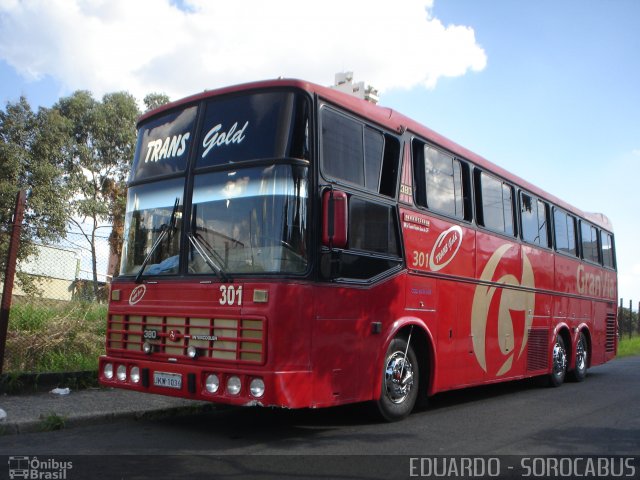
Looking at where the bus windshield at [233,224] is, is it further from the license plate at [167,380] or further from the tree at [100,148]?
the tree at [100,148]

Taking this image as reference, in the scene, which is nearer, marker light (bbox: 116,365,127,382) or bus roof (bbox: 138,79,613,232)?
bus roof (bbox: 138,79,613,232)

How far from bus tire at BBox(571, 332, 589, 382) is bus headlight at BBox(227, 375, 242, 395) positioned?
9300 mm

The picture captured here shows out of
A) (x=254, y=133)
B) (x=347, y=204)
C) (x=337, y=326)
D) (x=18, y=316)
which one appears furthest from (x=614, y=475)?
(x=18, y=316)

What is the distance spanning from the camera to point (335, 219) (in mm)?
5891

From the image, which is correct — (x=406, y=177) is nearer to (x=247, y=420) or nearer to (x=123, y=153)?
(x=247, y=420)

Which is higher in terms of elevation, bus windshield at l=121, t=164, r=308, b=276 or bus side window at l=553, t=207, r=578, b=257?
bus side window at l=553, t=207, r=578, b=257

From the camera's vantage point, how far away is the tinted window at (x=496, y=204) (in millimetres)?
9484

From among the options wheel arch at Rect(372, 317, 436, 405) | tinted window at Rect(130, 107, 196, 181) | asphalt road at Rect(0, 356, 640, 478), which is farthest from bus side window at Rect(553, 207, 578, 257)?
tinted window at Rect(130, 107, 196, 181)

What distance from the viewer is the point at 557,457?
18.7ft

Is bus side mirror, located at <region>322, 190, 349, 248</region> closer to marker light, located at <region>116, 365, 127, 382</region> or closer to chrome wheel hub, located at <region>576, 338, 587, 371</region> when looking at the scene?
marker light, located at <region>116, 365, 127, 382</region>

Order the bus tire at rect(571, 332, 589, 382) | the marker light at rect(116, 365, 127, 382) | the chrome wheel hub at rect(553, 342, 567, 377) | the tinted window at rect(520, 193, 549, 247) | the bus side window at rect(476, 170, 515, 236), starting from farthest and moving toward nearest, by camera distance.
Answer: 1. the bus tire at rect(571, 332, 589, 382)
2. the chrome wheel hub at rect(553, 342, 567, 377)
3. the tinted window at rect(520, 193, 549, 247)
4. the bus side window at rect(476, 170, 515, 236)
5. the marker light at rect(116, 365, 127, 382)

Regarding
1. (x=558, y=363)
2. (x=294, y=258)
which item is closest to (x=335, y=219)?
(x=294, y=258)

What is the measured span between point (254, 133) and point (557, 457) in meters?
4.22

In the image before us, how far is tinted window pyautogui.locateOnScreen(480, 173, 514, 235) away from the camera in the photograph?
948cm
